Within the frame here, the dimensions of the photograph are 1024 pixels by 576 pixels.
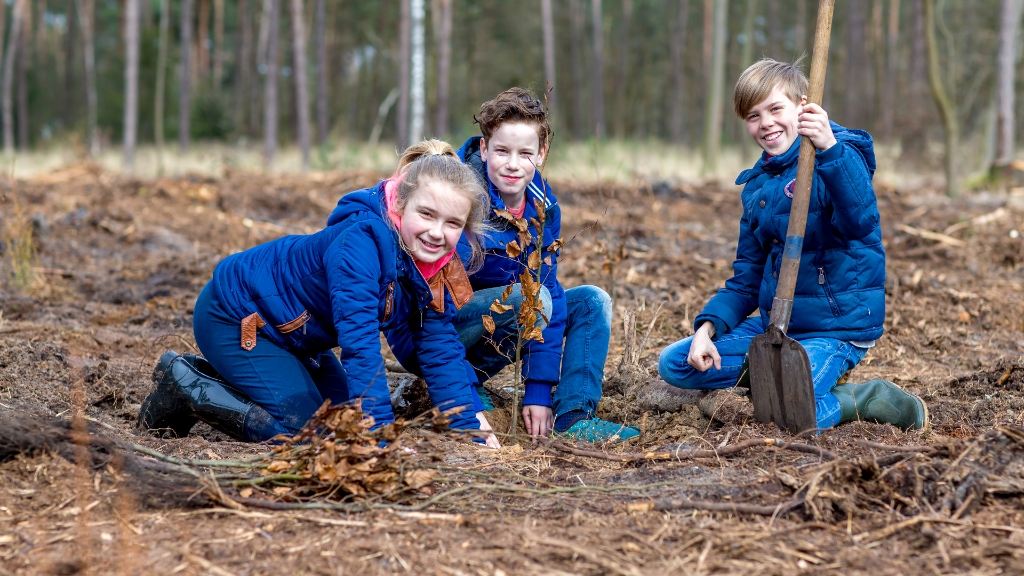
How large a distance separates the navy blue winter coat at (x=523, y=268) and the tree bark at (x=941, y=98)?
7.02m

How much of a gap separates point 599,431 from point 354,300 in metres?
1.15

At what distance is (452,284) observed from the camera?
3.18 metres

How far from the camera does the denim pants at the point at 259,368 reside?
3283 mm

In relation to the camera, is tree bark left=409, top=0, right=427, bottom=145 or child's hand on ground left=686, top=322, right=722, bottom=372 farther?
tree bark left=409, top=0, right=427, bottom=145

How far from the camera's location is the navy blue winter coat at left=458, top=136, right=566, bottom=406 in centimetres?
342

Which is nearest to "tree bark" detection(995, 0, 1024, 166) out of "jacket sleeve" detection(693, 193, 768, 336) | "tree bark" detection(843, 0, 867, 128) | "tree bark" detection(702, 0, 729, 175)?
"tree bark" detection(702, 0, 729, 175)

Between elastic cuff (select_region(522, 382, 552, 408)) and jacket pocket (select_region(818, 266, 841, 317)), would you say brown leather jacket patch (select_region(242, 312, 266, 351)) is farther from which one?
jacket pocket (select_region(818, 266, 841, 317))

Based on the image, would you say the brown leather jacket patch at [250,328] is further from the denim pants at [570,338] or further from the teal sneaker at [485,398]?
the teal sneaker at [485,398]

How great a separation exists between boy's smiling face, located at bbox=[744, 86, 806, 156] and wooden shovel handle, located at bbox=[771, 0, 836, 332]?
0.53ft

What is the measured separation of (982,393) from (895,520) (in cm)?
183

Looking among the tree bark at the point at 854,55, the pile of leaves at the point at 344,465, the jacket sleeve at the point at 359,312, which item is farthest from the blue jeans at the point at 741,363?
the tree bark at the point at 854,55

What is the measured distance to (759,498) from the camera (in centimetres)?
237

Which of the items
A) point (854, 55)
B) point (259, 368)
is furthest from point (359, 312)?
point (854, 55)

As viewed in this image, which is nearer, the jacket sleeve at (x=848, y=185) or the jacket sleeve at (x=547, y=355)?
the jacket sleeve at (x=848, y=185)
